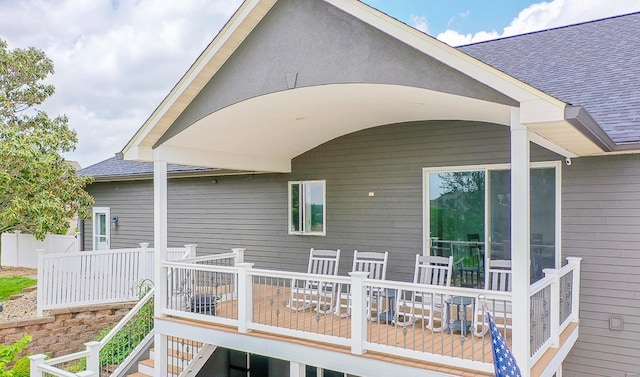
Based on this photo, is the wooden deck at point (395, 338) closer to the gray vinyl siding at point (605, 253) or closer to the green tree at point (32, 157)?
the gray vinyl siding at point (605, 253)

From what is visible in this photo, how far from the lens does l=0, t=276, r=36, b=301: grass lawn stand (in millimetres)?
11398

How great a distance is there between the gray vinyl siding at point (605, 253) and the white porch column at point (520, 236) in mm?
2514

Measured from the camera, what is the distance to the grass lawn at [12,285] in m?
11.4

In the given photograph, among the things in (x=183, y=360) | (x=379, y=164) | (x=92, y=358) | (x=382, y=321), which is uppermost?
(x=379, y=164)

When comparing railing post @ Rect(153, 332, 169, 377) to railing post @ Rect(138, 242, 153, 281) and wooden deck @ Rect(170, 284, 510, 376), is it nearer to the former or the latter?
wooden deck @ Rect(170, 284, 510, 376)

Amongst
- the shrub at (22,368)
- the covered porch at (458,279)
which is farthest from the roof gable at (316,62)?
the shrub at (22,368)

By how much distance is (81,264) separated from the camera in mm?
9344

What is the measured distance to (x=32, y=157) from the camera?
9.54 m

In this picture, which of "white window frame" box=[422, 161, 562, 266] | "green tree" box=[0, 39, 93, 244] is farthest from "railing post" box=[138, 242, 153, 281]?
"white window frame" box=[422, 161, 562, 266]

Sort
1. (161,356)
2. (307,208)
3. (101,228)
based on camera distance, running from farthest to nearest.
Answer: (101,228), (307,208), (161,356)

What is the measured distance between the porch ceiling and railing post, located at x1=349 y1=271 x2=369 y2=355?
2210 mm

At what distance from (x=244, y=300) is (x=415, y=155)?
12.0ft

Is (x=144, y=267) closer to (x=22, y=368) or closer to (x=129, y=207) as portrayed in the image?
(x=22, y=368)

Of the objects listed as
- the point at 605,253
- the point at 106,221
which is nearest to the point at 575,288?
the point at 605,253
